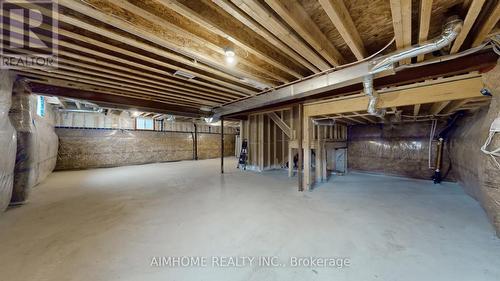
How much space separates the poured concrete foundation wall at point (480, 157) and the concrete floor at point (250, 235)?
329 millimetres

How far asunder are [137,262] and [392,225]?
2846 millimetres

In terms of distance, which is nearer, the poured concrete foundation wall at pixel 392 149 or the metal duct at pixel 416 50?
the metal duct at pixel 416 50

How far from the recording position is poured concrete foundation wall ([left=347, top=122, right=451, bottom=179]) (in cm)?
502

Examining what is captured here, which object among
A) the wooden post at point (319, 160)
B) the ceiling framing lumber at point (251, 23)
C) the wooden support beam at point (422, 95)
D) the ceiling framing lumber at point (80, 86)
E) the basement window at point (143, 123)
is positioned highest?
the ceiling framing lumber at point (251, 23)

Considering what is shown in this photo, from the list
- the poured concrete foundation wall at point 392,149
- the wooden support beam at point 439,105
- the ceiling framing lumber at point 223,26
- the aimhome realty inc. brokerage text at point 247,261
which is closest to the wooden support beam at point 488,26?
the wooden support beam at point 439,105

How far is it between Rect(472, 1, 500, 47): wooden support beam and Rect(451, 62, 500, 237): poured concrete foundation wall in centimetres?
36

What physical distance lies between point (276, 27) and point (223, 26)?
1.69ft

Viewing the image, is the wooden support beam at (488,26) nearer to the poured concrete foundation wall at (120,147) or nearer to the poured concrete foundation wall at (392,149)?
the poured concrete foundation wall at (392,149)

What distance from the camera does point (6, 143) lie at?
2.51 m

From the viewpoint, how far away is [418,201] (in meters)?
3.14

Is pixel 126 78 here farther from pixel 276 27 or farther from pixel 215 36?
pixel 276 27

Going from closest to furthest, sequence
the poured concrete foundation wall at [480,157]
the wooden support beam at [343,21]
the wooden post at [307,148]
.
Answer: the wooden support beam at [343,21]
the poured concrete foundation wall at [480,157]
the wooden post at [307,148]

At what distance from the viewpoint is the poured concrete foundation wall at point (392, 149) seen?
502 centimetres

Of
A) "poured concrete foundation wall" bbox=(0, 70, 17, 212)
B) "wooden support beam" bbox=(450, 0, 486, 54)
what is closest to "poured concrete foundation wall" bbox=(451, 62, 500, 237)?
"wooden support beam" bbox=(450, 0, 486, 54)
